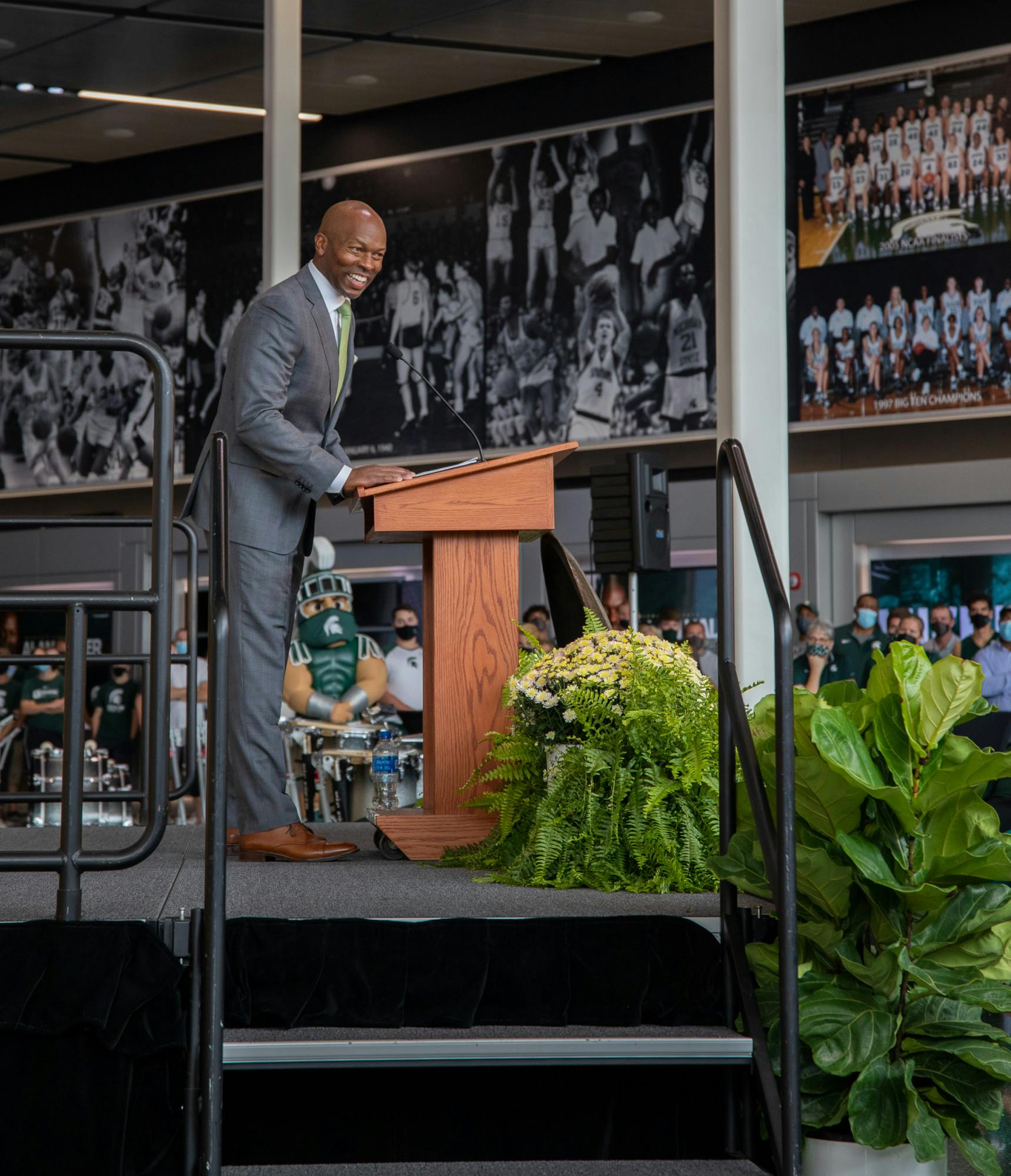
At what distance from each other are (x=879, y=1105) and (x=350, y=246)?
2.30 meters

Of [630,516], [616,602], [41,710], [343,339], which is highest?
[343,339]

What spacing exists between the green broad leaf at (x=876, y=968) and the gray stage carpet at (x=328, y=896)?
1.04ft

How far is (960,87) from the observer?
9.86m

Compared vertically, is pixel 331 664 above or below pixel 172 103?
below

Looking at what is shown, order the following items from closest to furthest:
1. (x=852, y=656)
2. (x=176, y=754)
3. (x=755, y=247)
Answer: (x=755, y=247), (x=176, y=754), (x=852, y=656)

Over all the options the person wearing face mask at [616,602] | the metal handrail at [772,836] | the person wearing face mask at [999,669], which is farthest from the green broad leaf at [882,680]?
the person wearing face mask at [616,602]

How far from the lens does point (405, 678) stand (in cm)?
893

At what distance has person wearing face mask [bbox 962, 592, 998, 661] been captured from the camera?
30.7 feet

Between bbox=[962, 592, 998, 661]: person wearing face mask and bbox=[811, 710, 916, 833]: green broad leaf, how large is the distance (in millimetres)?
6986

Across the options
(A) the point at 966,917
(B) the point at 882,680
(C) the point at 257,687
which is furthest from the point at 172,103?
(A) the point at 966,917

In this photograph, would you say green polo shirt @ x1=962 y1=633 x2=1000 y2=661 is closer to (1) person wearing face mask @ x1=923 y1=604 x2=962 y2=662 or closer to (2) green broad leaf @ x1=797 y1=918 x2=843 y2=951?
(1) person wearing face mask @ x1=923 y1=604 x2=962 y2=662

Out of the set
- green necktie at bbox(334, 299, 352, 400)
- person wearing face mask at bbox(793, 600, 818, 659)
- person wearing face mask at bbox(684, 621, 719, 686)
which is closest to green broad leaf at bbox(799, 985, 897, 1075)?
green necktie at bbox(334, 299, 352, 400)

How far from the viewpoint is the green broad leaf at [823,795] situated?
7.97 feet

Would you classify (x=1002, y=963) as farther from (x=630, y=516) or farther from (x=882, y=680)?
(x=630, y=516)
